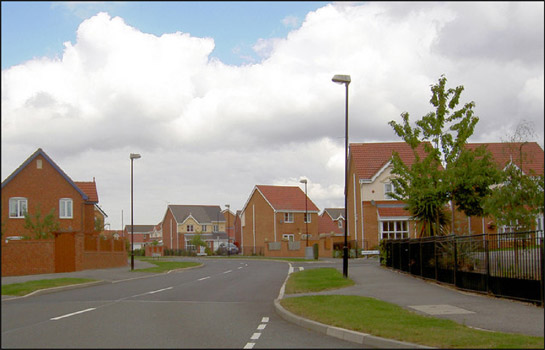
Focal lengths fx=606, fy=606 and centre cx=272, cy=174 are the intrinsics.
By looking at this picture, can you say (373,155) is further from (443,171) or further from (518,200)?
(518,200)

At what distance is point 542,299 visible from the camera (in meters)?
13.3

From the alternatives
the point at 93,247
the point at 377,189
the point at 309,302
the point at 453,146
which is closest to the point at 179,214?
the point at 377,189

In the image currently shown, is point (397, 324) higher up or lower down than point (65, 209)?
lower down

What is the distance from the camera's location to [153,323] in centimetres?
1214

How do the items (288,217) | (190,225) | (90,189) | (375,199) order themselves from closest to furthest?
1. (90,189)
2. (375,199)
3. (288,217)
4. (190,225)

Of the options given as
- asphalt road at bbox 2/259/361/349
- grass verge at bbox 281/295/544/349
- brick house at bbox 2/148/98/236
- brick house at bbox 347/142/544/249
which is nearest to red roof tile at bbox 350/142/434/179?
brick house at bbox 347/142/544/249

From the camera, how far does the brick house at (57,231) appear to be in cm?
2991

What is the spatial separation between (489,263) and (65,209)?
35957 mm

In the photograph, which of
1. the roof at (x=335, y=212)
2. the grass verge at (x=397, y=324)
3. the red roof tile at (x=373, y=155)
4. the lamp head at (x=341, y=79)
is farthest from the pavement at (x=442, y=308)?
the roof at (x=335, y=212)

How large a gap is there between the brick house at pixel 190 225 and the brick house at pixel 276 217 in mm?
28418

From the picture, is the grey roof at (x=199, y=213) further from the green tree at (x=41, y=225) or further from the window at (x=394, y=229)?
the green tree at (x=41, y=225)

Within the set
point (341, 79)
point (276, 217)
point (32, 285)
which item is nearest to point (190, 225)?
point (276, 217)

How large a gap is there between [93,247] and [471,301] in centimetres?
2725

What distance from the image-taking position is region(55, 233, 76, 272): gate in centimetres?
3243
